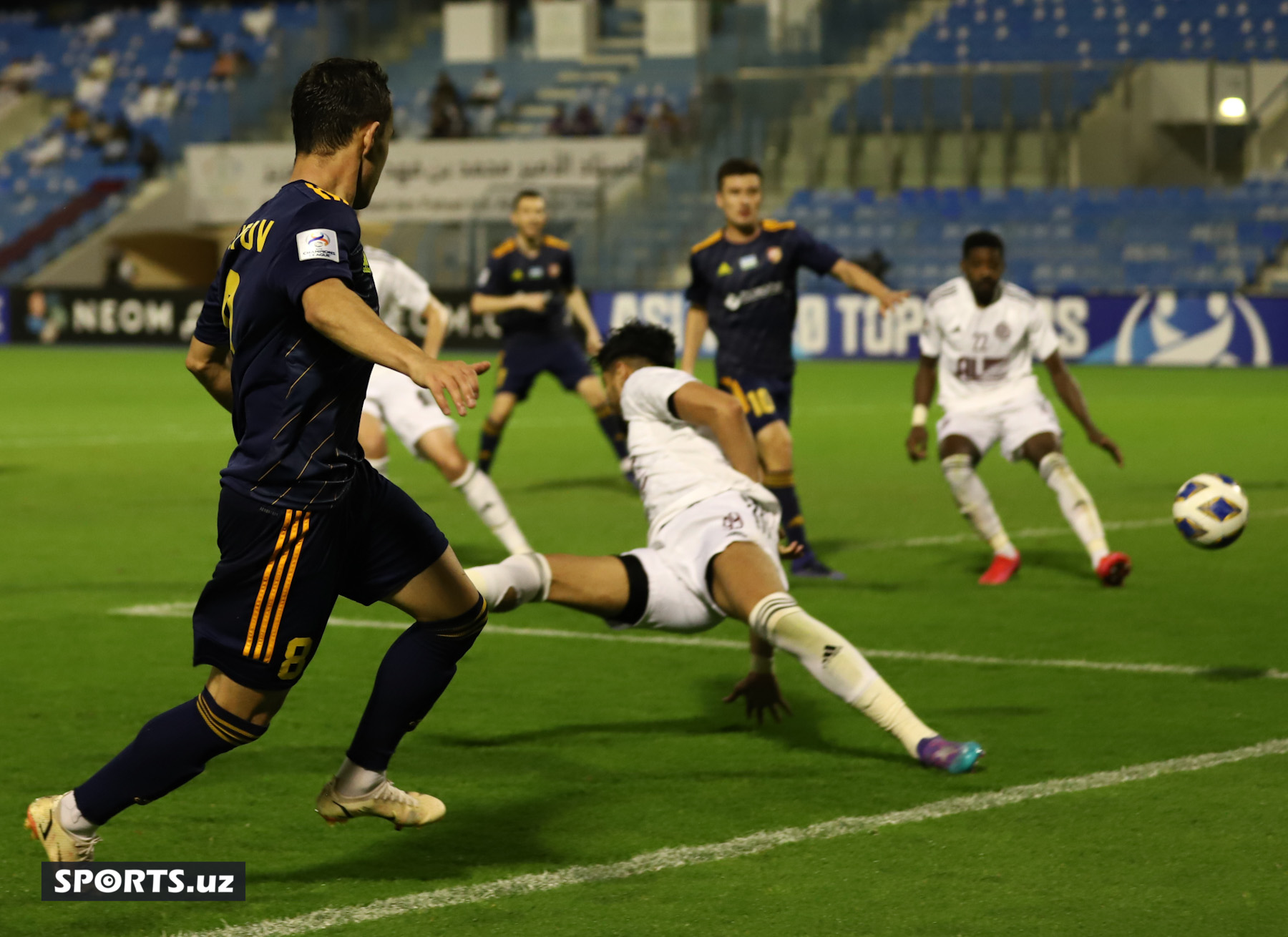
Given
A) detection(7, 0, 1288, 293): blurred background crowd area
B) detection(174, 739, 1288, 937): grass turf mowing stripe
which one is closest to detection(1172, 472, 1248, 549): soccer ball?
detection(174, 739, 1288, 937): grass turf mowing stripe

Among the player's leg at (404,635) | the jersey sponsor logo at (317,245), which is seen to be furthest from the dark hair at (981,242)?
the jersey sponsor logo at (317,245)

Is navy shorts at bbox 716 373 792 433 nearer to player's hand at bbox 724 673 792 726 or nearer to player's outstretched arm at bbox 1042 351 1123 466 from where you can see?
player's outstretched arm at bbox 1042 351 1123 466

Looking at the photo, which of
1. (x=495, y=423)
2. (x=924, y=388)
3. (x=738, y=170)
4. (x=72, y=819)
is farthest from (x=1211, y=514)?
(x=495, y=423)

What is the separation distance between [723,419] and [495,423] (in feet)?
27.3

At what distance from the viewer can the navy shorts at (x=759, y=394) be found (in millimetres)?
10203

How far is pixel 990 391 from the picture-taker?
10.0 meters

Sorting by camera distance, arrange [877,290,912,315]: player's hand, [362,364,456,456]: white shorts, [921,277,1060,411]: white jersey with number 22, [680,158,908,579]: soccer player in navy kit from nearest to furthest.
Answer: [877,290,912,315]: player's hand < [921,277,1060,411]: white jersey with number 22 < [362,364,456,456]: white shorts < [680,158,908,579]: soccer player in navy kit

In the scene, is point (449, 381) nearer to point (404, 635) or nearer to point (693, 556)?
point (404, 635)

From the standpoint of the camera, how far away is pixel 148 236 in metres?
40.7

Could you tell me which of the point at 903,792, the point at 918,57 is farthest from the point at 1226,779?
the point at 918,57

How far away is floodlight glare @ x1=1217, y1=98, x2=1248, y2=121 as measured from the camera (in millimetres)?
30359

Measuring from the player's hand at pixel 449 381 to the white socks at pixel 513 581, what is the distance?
6.30 ft

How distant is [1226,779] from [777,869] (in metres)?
1.66

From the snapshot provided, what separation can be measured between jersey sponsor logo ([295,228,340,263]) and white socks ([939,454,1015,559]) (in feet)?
20.0
